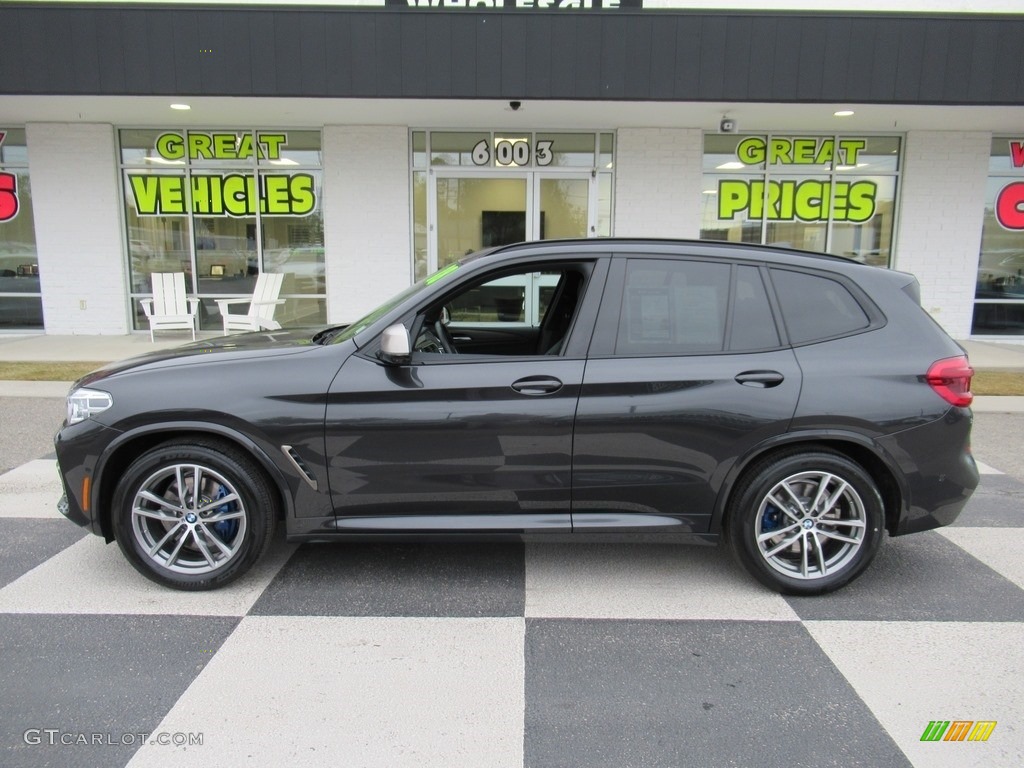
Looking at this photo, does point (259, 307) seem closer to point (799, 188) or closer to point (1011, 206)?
point (799, 188)

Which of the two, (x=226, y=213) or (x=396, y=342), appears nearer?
(x=396, y=342)

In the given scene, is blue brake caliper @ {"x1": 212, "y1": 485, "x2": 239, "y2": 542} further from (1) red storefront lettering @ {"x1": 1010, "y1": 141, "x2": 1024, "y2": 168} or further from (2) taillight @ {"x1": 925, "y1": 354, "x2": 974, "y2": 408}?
(1) red storefront lettering @ {"x1": 1010, "y1": 141, "x2": 1024, "y2": 168}

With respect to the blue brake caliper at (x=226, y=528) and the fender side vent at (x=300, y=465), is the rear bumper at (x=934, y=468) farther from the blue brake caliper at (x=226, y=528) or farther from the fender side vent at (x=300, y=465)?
the blue brake caliper at (x=226, y=528)

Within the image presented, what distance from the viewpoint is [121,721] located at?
275cm

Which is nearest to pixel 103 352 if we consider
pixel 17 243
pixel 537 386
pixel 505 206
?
pixel 17 243

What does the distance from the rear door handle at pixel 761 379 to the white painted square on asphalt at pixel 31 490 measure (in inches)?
163

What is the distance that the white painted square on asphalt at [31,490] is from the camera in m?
4.89

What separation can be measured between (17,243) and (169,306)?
3082 mm

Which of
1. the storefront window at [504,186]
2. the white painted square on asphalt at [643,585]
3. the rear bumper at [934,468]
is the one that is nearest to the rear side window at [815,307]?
the rear bumper at [934,468]

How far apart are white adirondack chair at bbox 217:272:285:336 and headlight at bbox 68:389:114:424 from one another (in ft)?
25.8

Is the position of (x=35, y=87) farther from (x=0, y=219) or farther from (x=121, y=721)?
(x=121, y=721)

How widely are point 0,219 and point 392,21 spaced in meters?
7.98

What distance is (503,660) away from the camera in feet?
10.4

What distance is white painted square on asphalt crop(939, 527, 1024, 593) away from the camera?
413 centimetres
